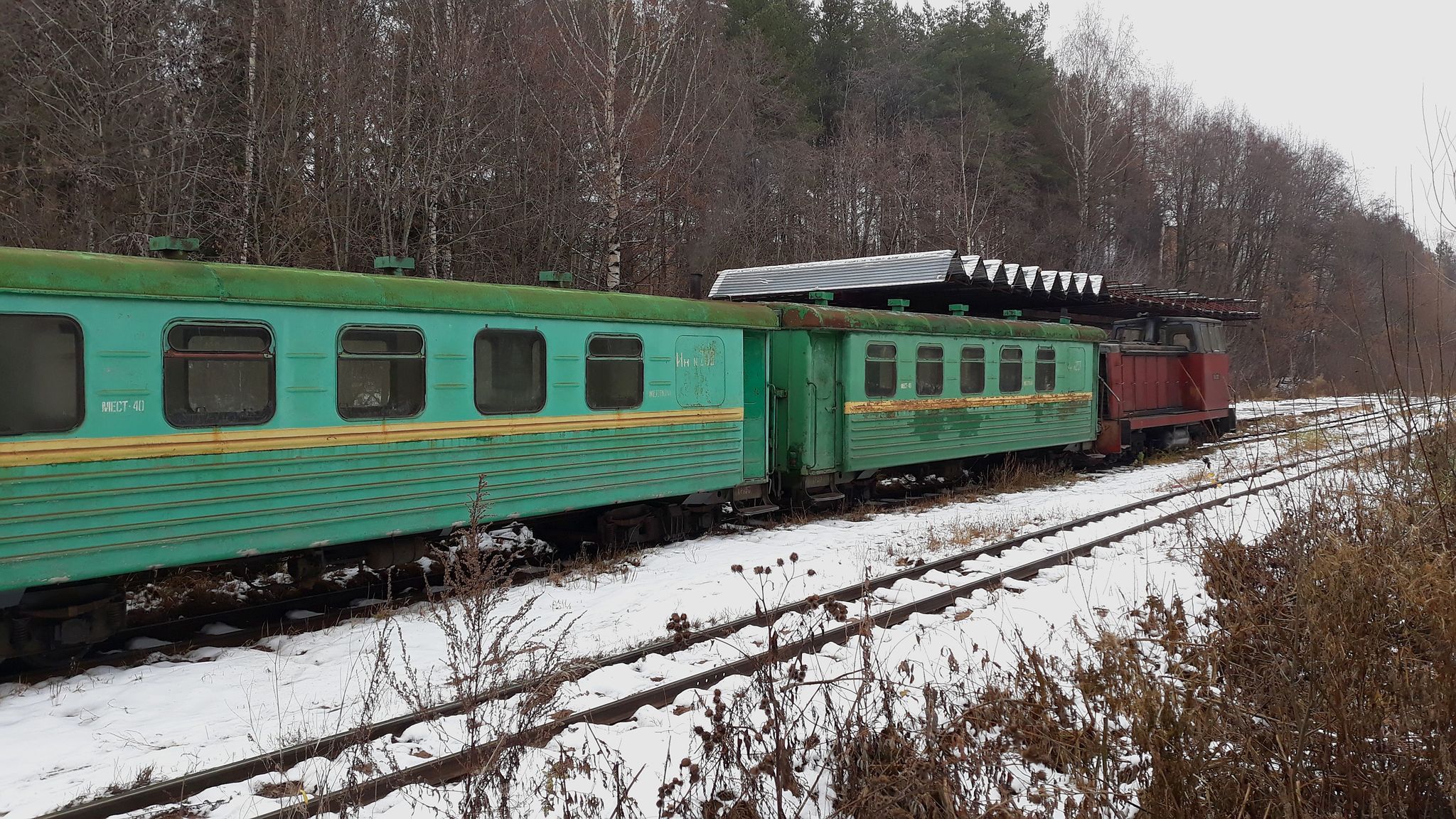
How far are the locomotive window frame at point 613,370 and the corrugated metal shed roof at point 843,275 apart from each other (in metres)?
7.36

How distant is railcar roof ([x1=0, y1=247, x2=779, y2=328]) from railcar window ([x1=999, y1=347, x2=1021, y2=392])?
7.02m

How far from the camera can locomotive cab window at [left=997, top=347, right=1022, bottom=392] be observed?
15086 mm

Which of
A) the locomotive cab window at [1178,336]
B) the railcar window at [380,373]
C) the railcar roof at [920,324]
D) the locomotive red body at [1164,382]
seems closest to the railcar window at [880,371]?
the railcar roof at [920,324]

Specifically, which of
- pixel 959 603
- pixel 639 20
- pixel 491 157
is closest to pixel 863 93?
pixel 639 20

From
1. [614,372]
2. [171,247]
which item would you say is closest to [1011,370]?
[614,372]

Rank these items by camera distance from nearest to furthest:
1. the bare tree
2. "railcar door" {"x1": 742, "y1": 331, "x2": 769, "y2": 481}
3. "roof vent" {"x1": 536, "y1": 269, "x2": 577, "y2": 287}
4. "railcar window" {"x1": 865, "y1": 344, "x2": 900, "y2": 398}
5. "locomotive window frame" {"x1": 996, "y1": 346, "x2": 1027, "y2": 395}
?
"roof vent" {"x1": 536, "y1": 269, "x2": 577, "y2": 287}, "railcar door" {"x1": 742, "y1": 331, "x2": 769, "y2": 481}, "railcar window" {"x1": 865, "y1": 344, "x2": 900, "y2": 398}, "locomotive window frame" {"x1": 996, "y1": 346, "x2": 1027, "y2": 395}, the bare tree

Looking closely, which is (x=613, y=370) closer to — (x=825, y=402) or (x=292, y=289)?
(x=292, y=289)

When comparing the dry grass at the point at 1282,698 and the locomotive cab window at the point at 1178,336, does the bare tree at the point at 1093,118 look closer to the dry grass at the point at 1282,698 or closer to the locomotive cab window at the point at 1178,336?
the locomotive cab window at the point at 1178,336

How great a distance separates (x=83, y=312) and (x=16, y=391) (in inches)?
24.2

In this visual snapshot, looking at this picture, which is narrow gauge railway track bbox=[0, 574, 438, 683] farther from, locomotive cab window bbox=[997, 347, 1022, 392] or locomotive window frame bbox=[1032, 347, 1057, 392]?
locomotive window frame bbox=[1032, 347, 1057, 392]

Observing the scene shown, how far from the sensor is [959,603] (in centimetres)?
750

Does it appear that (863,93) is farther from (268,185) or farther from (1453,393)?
(1453,393)

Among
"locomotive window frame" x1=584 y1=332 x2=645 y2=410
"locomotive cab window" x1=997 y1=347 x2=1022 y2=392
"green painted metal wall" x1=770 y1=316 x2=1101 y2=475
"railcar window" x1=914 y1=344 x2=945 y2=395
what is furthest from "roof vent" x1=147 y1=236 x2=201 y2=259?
"locomotive cab window" x1=997 y1=347 x2=1022 y2=392

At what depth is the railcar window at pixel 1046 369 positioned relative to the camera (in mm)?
15984
